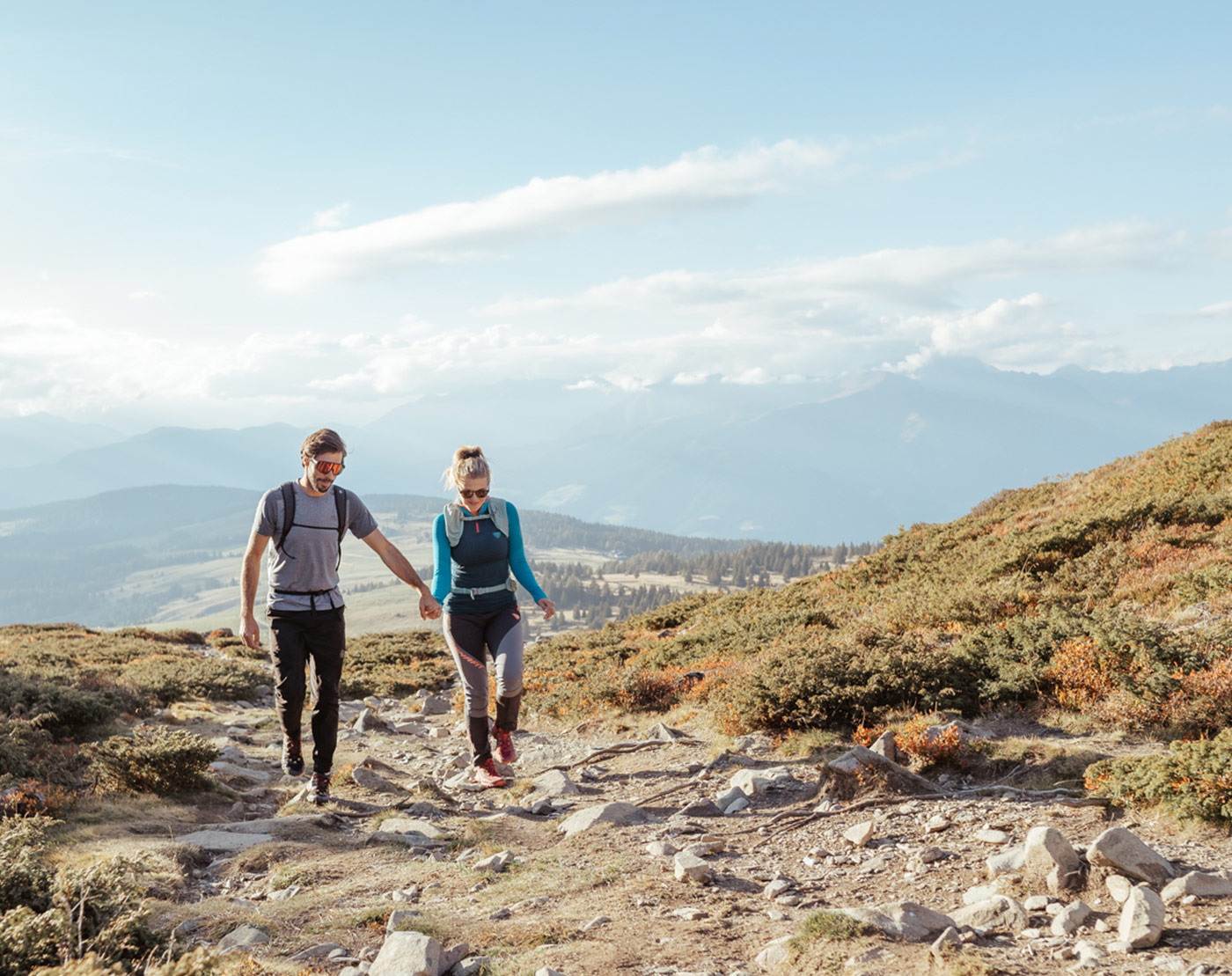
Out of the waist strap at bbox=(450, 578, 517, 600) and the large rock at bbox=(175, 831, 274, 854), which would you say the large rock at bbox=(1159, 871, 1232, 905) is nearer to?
the waist strap at bbox=(450, 578, 517, 600)

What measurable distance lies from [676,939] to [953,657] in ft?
21.1

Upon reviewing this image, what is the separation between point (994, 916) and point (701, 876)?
193 cm

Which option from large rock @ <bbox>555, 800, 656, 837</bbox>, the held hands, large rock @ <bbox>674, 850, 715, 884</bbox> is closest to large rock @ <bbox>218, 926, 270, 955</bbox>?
large rock @ <bbox>674, 850, 715, 884</bbox>

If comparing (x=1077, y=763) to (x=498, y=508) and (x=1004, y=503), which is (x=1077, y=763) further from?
(x=1004, y=503)

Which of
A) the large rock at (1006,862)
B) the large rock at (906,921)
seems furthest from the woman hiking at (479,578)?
the large rock at (1006,862)

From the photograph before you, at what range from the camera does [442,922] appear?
4.81m

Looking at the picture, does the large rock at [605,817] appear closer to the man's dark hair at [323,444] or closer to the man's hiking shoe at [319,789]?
the man's hiking shoe at [319,789]

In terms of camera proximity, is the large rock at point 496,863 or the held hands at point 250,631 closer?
the large rock at point 496,863

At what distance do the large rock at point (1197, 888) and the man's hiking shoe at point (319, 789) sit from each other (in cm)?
716

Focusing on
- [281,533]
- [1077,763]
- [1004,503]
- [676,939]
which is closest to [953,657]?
[1077,763]

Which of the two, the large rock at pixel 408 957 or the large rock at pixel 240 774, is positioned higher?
the large rock at pixel 408 957

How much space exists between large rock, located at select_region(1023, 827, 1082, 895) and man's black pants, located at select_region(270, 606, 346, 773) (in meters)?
5.95

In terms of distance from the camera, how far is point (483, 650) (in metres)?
8.32

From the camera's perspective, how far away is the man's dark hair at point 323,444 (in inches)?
292
